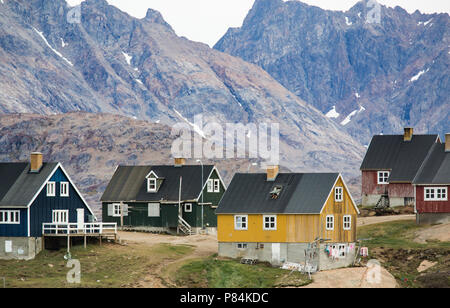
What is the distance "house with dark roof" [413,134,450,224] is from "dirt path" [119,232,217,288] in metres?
20.9

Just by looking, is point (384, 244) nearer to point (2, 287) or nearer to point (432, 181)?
point (432, 181)

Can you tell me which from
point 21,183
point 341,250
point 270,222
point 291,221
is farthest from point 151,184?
→ point 341,250

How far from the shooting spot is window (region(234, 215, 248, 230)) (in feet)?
263

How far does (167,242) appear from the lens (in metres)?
91.4

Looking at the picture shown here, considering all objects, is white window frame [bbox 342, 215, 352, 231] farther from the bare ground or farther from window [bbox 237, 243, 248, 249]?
window [bbox 237, 243, 248, 249]

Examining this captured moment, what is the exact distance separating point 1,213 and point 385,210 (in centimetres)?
4614

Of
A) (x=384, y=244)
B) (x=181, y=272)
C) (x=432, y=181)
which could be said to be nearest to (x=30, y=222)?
(x=181, y=272)

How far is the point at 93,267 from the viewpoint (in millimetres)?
75062

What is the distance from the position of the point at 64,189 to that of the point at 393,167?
42.3 m

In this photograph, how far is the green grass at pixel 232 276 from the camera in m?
71.9

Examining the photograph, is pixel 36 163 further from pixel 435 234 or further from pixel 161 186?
pixel 435 234

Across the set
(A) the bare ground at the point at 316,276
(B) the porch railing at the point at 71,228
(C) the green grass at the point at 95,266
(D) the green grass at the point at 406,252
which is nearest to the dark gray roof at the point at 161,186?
(A) the bare ground at the point at 316,276

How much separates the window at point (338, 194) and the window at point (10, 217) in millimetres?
27144

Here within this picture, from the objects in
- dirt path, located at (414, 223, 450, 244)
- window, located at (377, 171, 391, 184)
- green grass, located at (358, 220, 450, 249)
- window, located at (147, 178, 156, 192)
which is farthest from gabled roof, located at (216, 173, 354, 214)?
window, located at (377, 171, 391, 184)
